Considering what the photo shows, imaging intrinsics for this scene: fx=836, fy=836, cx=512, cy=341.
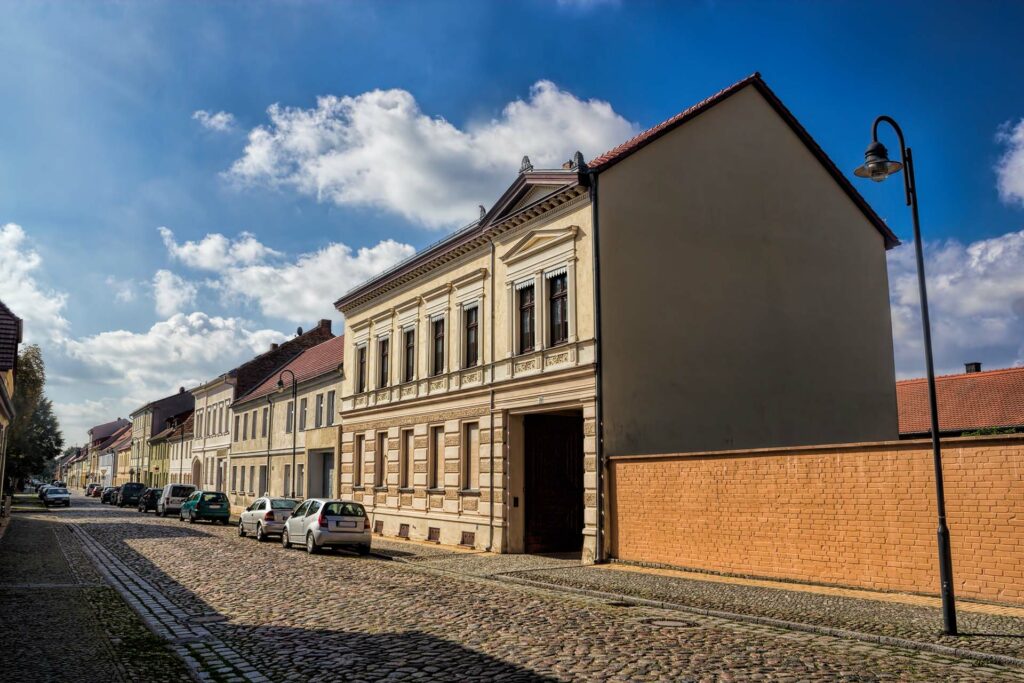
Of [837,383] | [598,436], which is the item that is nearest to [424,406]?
[598,436]

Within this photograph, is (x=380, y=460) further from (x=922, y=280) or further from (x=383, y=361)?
(x=922, y=280)

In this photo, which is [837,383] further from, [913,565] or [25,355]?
[25,355]

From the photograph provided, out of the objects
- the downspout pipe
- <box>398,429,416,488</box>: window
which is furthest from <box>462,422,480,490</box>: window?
the downspout pipe

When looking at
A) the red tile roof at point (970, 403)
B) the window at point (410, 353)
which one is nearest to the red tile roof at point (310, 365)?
the window at point (410, 353)

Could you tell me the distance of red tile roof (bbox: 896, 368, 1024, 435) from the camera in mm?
34844

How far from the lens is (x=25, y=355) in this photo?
5853 cm

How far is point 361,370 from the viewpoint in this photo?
33969mm

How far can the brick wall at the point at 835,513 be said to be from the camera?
12562mm

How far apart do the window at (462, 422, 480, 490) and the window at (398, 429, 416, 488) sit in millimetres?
4101

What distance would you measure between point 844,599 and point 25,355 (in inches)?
2359

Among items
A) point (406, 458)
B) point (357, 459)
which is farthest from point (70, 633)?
point (357, 459)

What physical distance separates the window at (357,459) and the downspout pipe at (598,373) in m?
15.5

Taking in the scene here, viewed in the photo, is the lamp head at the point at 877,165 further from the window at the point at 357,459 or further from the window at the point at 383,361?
→ the window at the point at 357,459

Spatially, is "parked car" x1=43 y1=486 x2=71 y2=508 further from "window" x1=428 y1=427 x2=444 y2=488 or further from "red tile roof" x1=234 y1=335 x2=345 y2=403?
"window" x1=428 y1=427 x2=444 y2=488
